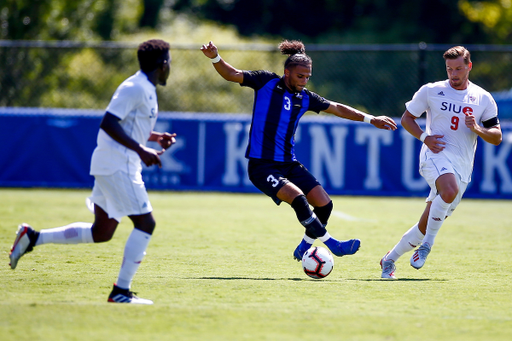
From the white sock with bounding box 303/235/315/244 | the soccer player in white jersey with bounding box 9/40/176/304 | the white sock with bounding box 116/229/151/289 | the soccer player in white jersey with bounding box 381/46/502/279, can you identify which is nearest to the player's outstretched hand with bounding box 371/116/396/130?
the soccer player in white jersey with bounding box 381/46/502/279

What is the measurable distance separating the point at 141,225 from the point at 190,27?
2705cm

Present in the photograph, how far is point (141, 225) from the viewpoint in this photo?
190 inches

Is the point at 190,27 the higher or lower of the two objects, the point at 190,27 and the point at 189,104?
the higher

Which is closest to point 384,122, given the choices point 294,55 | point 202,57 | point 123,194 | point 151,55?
point 294,55

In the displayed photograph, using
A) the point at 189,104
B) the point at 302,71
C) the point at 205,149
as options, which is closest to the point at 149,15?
the point at 189,104

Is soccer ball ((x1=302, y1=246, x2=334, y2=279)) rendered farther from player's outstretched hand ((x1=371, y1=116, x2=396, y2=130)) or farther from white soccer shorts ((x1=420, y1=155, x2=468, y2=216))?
player's outstretched hand ((x1=371, y1=116, x2=396, y2=130))

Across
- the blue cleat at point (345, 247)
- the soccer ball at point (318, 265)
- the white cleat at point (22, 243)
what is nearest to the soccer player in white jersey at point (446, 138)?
the blue cleat at point (345, 247)

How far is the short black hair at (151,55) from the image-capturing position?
4879mm

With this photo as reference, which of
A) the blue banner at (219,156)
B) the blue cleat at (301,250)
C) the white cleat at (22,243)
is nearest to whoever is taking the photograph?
the white cleat at (22,243)

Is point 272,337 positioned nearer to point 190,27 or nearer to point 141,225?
point 141,225

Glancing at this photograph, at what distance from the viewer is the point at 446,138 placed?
638 cm

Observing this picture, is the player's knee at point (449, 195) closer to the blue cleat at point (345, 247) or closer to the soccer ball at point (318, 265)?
the blue cleat at point (345, 247)

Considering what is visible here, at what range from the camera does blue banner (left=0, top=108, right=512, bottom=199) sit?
44.5ft

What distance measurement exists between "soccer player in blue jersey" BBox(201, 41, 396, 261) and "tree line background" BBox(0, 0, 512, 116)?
781 centimetres
